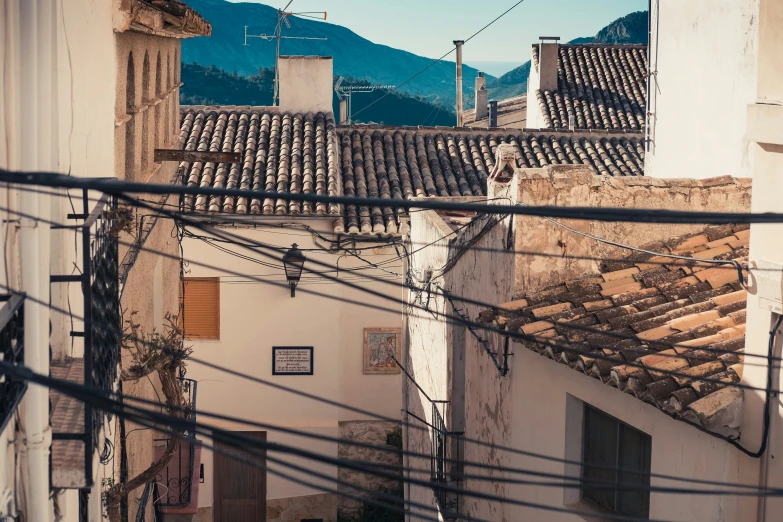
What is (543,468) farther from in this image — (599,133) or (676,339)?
(599,133)

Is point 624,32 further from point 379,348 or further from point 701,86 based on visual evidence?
point 701,86

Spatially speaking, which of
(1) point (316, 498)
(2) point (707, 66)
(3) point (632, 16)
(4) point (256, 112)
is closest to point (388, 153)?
(4) point (256, 112)

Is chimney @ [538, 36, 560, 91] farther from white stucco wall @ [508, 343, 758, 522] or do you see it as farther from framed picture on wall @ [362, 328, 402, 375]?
white stucco wall @ [508, 343, 758, 522]

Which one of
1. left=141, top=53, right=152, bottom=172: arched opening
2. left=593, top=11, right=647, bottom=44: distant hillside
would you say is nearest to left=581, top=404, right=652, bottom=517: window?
left=141, top=53, right=152, bottom=172: arched opening

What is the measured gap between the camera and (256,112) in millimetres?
20578

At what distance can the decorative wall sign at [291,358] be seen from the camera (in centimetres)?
1781

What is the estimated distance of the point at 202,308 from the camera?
57.9 ft

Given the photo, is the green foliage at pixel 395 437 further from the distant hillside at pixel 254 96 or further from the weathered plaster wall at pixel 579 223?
the distant hillside at pixel 254 96

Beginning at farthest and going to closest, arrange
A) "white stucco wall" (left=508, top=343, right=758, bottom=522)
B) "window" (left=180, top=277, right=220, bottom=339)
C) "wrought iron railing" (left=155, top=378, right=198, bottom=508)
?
1. "window" (left=180, top=277, right=220, bottom=339)
2. "wrought iron railing" (left=155, top=378, right=198, bottom=508)
3. "white stucco wall" (left=508, top=343, right=758, bottom=522)

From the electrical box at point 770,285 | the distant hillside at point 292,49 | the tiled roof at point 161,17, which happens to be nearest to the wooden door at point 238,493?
the tiled roof at point 161,17

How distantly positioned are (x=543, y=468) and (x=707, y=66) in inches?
207

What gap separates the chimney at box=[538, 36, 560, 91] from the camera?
96.4 feet

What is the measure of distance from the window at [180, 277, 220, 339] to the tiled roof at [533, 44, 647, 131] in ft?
42.2

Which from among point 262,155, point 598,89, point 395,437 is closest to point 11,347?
point 262,155
